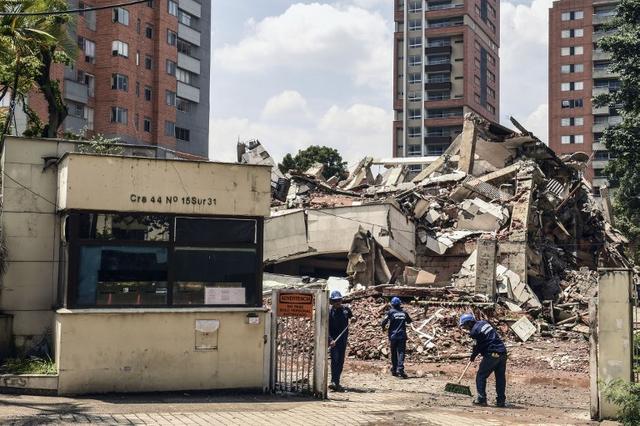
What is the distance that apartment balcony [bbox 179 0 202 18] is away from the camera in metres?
60.6

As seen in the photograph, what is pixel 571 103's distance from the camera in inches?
3605

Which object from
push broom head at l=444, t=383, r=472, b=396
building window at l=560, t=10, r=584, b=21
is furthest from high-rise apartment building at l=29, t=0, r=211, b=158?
building window at l=560, t=10, r=584, b=21

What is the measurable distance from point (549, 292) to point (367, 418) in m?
18.3

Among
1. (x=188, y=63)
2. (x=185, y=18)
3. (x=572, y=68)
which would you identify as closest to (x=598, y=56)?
(x=572, y=68)

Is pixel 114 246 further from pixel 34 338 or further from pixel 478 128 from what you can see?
pixel 478 128

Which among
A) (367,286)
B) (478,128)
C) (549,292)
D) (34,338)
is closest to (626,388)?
(34,338)

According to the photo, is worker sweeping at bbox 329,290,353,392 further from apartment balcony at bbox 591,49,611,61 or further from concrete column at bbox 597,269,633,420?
apartment balcony at bbox 591,49,611,61

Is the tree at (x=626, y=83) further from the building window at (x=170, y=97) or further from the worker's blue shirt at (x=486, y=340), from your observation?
the building window at (x=170, y=97)

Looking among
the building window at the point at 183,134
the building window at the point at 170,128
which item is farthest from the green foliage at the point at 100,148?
the building window at the point at 183,134

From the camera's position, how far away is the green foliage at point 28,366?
1058cm

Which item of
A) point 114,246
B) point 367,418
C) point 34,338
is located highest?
point 114,246

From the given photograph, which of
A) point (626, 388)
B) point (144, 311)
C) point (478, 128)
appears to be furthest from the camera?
point (478, 128)

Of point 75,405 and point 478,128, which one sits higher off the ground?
point 478,128

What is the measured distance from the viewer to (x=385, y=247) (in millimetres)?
26203
